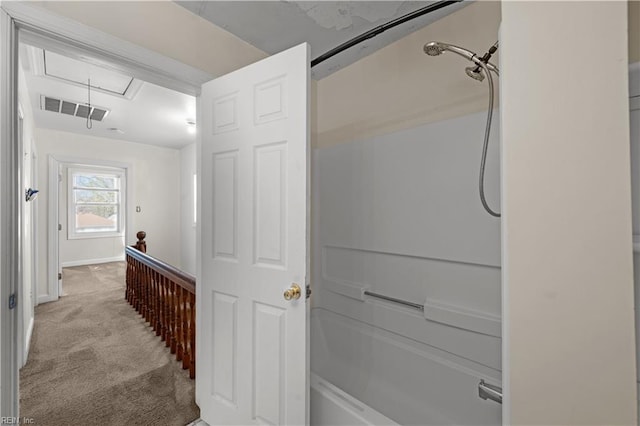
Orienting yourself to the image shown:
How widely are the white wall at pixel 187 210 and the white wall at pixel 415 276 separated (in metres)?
4.14

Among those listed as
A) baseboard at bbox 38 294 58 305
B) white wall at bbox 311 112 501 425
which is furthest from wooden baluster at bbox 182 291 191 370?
baseboard at bbox 38 294 58 305

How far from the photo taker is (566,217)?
0.69 metres

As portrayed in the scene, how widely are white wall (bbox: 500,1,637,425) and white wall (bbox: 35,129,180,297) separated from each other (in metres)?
5.69

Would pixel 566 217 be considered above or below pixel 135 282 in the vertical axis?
above

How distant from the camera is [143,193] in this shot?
5336 mm

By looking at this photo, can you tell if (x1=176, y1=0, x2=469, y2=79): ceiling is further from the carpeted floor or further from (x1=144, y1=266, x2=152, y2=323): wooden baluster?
(x1=144, y1=266, x2=152, y2=323): wooden baluster

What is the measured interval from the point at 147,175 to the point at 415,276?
5.58 metres

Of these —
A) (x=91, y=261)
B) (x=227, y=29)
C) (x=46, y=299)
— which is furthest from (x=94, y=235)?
(x=227, y=29)

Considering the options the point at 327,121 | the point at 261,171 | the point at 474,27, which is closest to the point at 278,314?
the point at 261,171

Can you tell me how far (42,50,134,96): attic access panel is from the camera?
7.41ft

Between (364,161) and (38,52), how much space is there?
8.83 ft

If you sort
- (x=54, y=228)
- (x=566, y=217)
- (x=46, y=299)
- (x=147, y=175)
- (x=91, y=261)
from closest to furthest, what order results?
1. (x=566, y=217)
2. (x=46, y=299)
3. (x=54, y=228)
4. (x=147, y=175)
5. (x=91, y=261)

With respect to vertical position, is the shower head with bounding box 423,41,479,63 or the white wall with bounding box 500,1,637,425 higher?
the shower head with bounding box 423,41,479,63

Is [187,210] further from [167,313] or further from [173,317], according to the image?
[173,317]
